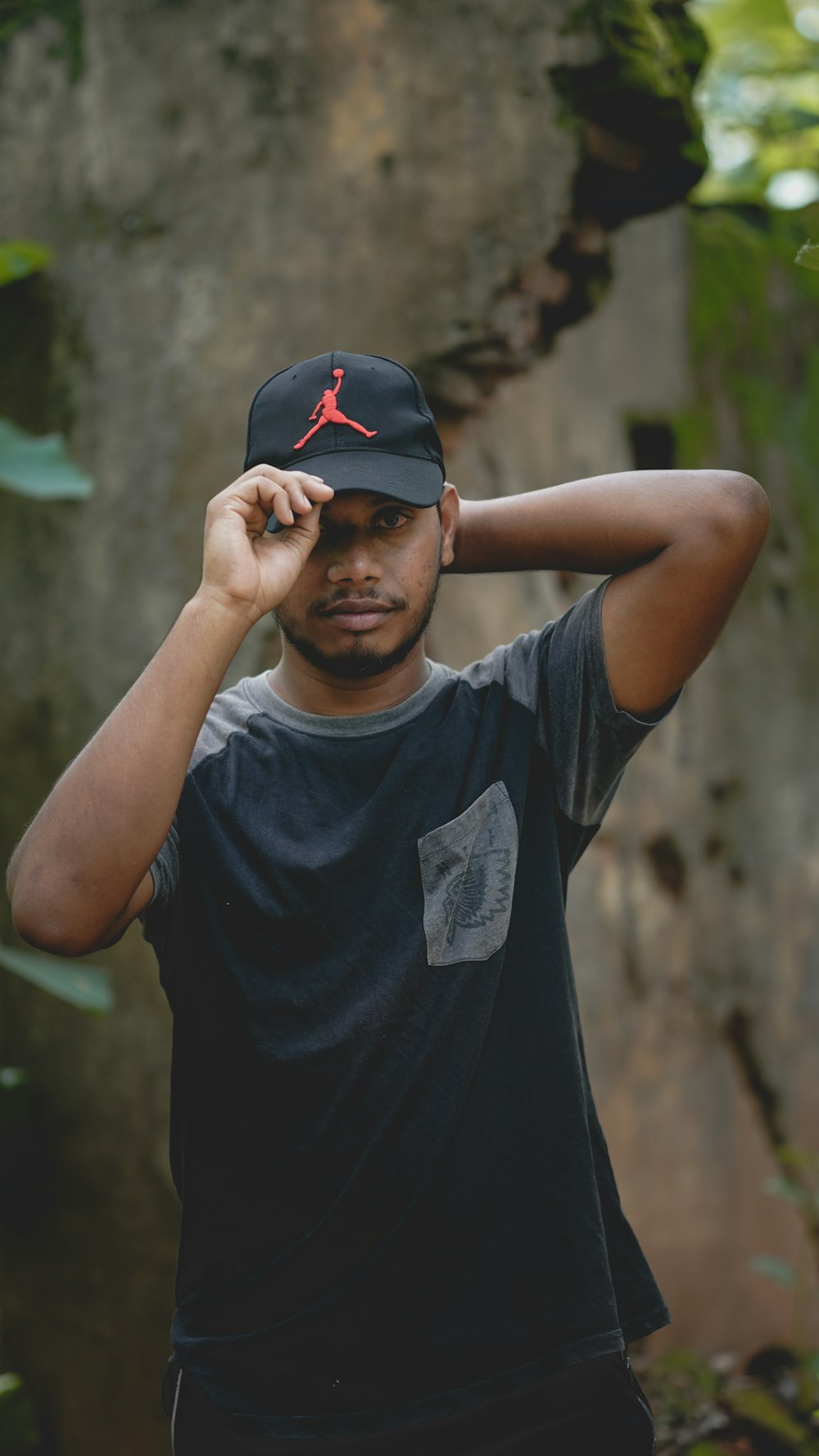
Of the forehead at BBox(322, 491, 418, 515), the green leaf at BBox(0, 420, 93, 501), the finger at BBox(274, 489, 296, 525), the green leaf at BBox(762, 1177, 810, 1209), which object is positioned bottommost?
the green leaf at BBox(762, 1177, 810, 1209)

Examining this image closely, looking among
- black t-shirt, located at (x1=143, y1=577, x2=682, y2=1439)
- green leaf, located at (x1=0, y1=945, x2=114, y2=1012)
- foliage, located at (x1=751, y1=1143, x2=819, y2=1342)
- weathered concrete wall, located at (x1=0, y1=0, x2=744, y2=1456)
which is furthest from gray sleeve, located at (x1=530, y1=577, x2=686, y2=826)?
foliage, located at (x1=751, y1=1143, x2=819, y2=1342)

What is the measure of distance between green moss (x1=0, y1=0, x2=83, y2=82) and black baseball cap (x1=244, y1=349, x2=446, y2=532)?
77.4 inches

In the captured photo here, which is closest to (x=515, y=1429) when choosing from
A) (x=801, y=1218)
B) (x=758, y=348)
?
(x=801, y=1218)

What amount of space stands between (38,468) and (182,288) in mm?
613

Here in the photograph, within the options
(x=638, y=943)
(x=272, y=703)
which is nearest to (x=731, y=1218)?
(x=638, y=943)

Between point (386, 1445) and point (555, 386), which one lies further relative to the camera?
point (555, 386)

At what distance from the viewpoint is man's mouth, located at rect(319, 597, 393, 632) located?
5.81 feet

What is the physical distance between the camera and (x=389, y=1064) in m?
1.71

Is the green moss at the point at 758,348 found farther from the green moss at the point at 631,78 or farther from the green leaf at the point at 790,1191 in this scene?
the green leaf at the point at 790,1191

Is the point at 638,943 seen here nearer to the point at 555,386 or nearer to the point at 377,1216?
the point at 555,386

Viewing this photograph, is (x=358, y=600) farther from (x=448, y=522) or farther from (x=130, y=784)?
(x=130, y=784)

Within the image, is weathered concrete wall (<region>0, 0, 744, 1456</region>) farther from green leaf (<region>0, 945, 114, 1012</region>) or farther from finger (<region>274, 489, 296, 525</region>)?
finger (<region>274, 489, 296, 525</region>)

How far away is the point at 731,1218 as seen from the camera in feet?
13.9

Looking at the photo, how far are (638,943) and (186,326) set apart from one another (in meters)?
2.19
